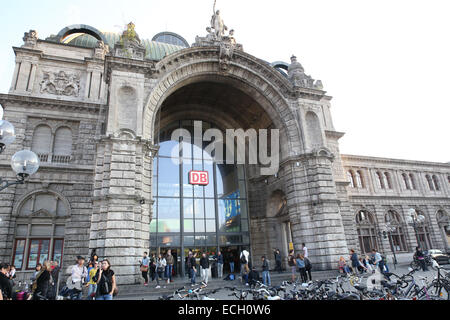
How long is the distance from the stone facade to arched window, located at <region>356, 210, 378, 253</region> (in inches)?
281

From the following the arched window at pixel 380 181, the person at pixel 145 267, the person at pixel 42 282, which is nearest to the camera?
the person at pixel 42 282

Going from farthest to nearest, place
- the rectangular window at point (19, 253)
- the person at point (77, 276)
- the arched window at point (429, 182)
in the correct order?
the arched window at point (429, 182), the rectangular window at point (19, 253), the person at point (77, 276)

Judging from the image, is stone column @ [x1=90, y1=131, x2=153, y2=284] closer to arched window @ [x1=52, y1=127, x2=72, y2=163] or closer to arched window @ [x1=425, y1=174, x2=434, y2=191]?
arched window @ [x1=52, y1=127, x2=72, y2=163]

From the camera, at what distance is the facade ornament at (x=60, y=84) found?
943 inches

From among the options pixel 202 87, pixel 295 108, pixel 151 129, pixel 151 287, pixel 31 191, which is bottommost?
pixel 151 287

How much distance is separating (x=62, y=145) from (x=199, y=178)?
11.5m

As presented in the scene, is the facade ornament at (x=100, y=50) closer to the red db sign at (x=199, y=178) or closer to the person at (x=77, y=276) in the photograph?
the red db sign at (x=199, y=178)

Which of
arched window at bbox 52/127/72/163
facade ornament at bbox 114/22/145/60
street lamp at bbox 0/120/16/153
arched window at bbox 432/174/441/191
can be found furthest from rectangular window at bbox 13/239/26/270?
arched window at bbox 432/174/441/191

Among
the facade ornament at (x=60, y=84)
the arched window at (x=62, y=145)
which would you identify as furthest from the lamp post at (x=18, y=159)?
the facade ornament at (x=60, y=84)

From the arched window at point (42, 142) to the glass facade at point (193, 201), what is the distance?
27.6ft

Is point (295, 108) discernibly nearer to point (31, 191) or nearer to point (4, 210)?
point (31, 191)
